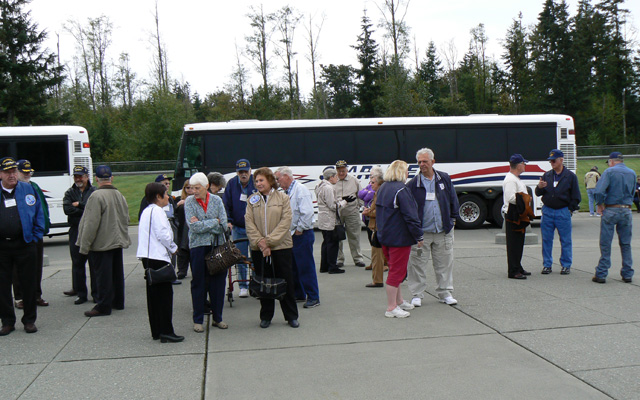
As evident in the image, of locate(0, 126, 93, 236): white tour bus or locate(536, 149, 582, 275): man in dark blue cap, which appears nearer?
locate(536, 149, 582, 275): man in dark blue cap

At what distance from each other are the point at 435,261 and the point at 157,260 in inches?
141

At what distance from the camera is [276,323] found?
6.83 meters

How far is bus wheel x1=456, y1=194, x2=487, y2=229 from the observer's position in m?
17.6

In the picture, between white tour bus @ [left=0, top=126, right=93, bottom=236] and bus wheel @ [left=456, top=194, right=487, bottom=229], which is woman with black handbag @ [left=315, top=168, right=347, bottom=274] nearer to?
bus wheel @ [left=456, top=194, right=487, bottom=229]

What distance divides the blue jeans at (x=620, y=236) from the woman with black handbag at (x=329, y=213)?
4.17 m

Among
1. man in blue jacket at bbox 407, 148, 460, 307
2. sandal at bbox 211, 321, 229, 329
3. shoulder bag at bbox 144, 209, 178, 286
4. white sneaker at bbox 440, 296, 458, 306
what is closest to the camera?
shoulder bag at bbox 144, 209, 178, 286

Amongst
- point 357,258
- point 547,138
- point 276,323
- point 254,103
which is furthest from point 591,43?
point 276,323

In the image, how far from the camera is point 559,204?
916 centimetres

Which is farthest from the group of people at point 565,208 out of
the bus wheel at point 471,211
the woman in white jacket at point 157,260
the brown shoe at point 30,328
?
the bus wheel at point 471,211

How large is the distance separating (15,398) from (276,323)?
9.80 feet

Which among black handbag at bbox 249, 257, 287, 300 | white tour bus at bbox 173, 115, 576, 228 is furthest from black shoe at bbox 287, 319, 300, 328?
white tour bus at bbox 173, 115, 576, 228

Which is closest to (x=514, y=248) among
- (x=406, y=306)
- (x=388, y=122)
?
(x=406, y=306)

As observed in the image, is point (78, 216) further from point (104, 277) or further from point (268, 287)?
point (268, 287)

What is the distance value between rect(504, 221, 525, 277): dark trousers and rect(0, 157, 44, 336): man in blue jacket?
6.84 metres
